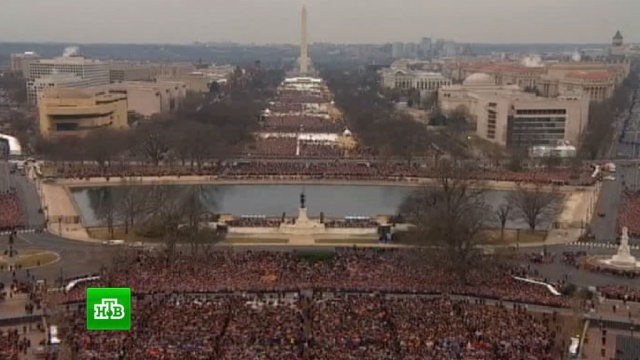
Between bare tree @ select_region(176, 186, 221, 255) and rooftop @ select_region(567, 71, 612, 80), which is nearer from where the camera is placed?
bare tree @ select_region(176, 186, 221, 255)

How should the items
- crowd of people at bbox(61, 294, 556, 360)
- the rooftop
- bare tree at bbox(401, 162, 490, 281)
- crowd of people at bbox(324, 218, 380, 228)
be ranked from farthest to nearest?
the rooftop, crowd of people at bbox(324, 218, 380, 228), bare tree at bbox(401, 162, 490, 281), crowd of people at bbox(61, 294, 556, 360)

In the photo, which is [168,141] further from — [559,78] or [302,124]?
[559,78]

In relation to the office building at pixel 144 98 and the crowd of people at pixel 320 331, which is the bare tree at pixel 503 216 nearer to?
the crowd of people at pixel 320 331

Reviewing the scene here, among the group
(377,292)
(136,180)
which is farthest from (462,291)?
(136,180)

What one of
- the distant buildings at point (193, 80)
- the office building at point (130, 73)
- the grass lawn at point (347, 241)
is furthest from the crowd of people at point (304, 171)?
the office building at point (130, 73)

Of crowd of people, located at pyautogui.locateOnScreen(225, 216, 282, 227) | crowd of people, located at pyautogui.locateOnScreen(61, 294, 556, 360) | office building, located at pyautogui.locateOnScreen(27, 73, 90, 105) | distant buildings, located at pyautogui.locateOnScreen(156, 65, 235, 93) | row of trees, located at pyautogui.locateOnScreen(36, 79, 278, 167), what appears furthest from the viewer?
distant buildings, located at pyautogui.locateOnScreen(156, 65, 235, 93)

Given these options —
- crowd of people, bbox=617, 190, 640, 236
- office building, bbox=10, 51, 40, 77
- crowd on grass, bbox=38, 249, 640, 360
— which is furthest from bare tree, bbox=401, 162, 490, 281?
office building, bbox=10, 51, 40, 77

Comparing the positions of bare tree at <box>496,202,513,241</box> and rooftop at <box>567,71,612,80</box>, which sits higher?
rooftop at <box>567,71,612,80</box>

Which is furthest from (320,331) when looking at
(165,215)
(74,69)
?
(74,69)

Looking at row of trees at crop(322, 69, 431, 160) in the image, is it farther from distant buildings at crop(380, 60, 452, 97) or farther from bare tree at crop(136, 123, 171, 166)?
distant buildings at crop(380, 60, 452, 97)
